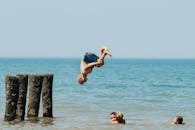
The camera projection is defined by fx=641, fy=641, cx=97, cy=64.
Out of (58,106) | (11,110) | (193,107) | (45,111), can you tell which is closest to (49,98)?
(45,111)

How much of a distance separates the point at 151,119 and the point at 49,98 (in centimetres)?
397

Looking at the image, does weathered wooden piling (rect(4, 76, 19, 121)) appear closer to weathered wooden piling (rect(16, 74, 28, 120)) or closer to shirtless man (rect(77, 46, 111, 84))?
weathered wooden piling (rect(16, 74, 28, 120))

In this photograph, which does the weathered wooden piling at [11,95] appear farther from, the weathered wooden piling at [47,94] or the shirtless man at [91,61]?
the shirtless man at [91,61]

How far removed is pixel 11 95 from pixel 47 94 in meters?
2.02

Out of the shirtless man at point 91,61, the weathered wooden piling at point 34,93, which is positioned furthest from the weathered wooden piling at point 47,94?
the shirtless man at point 91,61

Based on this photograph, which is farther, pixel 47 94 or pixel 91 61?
pixel 47 94

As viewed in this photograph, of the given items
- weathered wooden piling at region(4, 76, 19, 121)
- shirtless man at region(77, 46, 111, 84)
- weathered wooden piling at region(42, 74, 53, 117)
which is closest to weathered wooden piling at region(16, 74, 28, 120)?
weathered wooden piling at region(4, 76, 19, 121)

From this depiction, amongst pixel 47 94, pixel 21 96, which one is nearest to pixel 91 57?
pixel 21 96

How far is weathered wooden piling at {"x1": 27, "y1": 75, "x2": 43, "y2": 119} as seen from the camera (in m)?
23.5

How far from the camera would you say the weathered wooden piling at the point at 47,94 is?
2397 cm

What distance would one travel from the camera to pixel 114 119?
2258 cm

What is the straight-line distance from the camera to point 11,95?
73.6 feet

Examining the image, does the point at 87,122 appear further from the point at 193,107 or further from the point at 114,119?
the point at 193,107

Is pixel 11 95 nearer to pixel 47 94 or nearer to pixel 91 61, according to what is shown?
pixel 47 94
